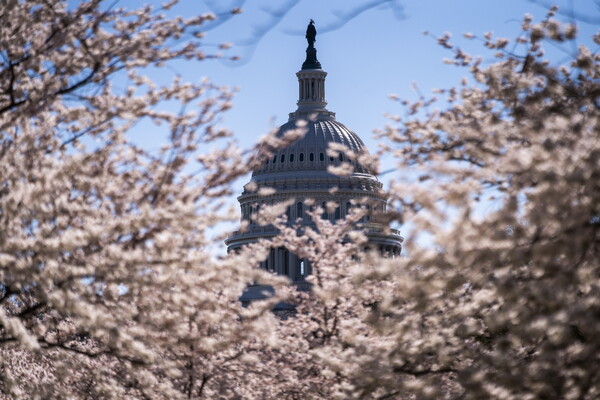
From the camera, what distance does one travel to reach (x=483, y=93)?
12.7 metres

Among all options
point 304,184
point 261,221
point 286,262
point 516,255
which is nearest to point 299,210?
point 304,184

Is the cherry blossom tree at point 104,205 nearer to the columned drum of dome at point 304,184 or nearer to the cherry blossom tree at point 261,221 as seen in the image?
the cherry blossom tree at point 261,221

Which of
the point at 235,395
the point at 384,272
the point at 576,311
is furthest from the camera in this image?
the point at 235,395

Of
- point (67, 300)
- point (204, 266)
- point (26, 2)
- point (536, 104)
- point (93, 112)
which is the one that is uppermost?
point (26, 2)

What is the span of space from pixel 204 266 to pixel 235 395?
5.60 m

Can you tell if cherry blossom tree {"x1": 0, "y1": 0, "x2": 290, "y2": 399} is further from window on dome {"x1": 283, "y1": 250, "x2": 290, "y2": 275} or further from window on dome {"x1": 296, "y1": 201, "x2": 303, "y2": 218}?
window on dome {"x1": 283, "y1": 250, "x2": 290, "y2": 275}

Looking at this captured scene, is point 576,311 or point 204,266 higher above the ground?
point 204,266

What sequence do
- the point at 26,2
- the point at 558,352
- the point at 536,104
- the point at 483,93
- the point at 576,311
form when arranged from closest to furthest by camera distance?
the point at 576,311
the point at 558,352
the point at 536,104
the point at 26,2
the point at 483,93

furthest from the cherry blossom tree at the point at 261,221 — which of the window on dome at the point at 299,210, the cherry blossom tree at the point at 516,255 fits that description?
the window on dome at the point at 299,210

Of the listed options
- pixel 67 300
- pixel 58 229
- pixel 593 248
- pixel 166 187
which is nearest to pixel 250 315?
pixel 166 187

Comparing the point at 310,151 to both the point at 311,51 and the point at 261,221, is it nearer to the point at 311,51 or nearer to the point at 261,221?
the point at 311,51

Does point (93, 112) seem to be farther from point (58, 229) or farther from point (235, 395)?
point (235, 395)

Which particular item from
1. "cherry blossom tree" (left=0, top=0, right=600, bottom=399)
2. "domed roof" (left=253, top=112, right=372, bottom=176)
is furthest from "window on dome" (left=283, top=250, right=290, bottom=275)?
"cherry blossom tree" (left=0, top=0, right=600, bottom=399)

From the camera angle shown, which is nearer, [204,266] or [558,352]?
[558,352]
